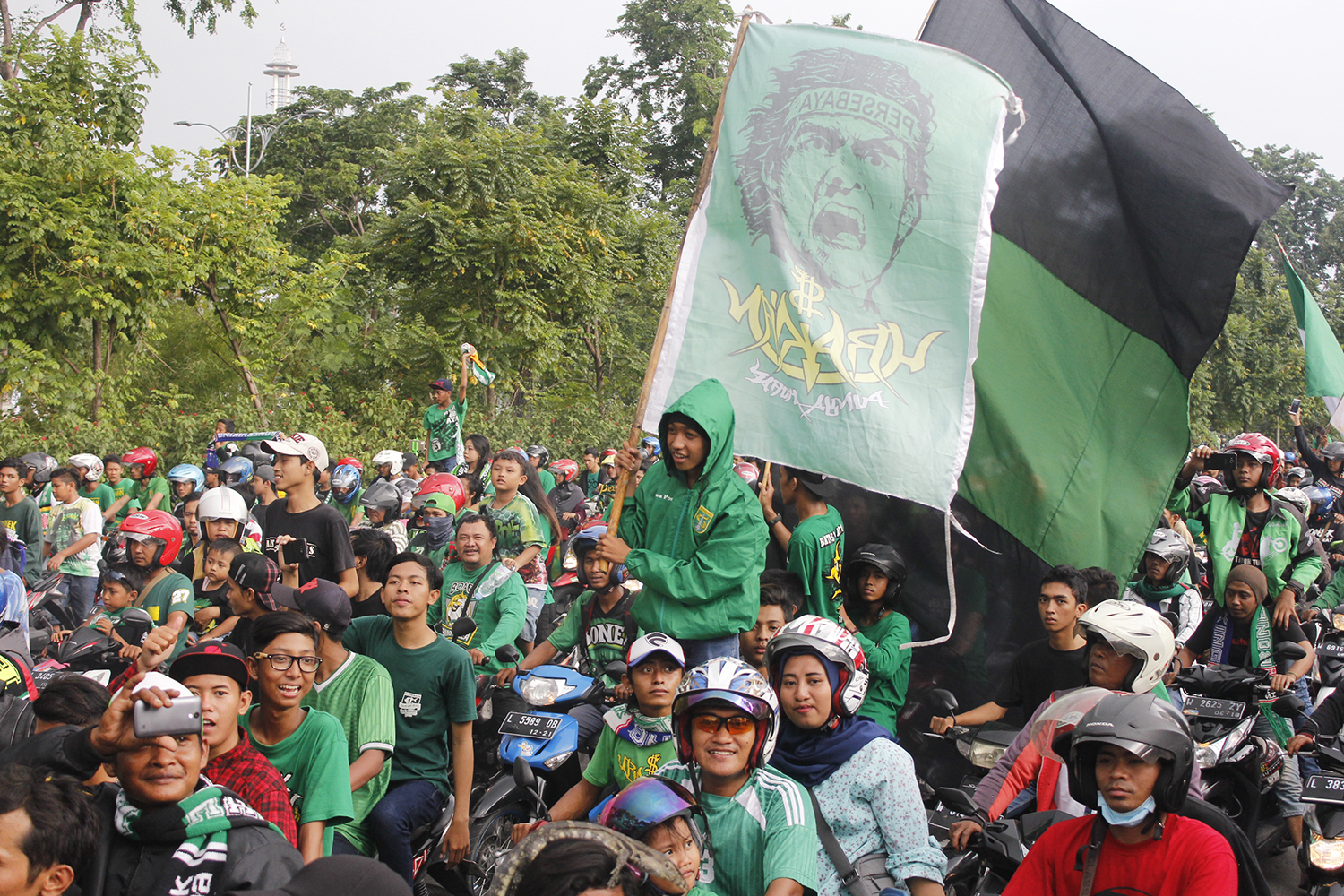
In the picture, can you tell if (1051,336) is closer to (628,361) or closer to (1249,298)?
(628,361)

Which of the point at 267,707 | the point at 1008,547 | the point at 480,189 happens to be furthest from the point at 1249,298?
the point at 267,707

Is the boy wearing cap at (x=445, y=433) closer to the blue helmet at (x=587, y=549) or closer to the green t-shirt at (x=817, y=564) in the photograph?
the blue helmet at (x=587, y=549)

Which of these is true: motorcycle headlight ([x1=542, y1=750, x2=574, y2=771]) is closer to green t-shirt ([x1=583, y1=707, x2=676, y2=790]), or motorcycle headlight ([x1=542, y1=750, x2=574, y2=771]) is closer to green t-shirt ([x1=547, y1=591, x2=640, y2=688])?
green t-shirt ([x1=547, y1=591, x2=640, y2=688])

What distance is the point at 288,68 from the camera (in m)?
106

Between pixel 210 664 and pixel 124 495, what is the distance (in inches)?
436

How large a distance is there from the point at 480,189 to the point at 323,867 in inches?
757

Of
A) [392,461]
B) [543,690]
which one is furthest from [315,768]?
[392,461]

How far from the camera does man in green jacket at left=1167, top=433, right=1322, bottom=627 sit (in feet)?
25.6

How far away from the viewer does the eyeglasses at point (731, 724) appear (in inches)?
140

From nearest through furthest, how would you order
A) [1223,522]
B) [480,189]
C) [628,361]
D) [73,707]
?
[73,707] < [1223,522] < [480,189] < [628,361]

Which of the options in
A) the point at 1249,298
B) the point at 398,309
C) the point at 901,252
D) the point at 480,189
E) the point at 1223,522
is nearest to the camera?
the point at 901,252

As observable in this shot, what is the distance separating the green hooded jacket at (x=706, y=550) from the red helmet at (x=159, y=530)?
150 inches

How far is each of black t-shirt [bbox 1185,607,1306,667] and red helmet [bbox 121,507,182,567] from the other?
662 cm

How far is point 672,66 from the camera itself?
115ft
